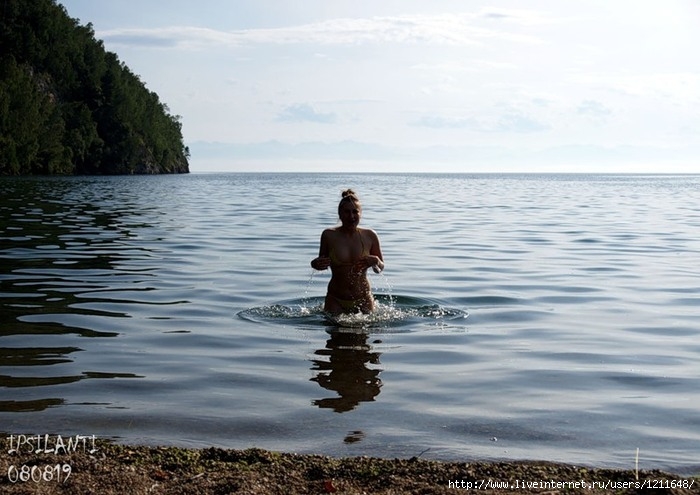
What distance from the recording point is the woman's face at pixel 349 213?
11.9 meters

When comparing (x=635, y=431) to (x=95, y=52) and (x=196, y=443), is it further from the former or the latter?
(x=95, y=52)

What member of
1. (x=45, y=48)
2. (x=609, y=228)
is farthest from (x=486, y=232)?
(x=45, y=48)

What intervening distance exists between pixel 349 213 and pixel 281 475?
6.68 meters

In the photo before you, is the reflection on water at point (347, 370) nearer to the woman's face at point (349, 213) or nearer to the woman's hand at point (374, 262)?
the woman's hand at point (374, 262)

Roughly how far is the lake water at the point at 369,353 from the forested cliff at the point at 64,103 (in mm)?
79559

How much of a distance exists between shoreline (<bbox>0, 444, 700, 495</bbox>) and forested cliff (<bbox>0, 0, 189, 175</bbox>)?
8993 centimetres

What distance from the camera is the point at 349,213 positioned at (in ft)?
39.0

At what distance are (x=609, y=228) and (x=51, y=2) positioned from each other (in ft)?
348

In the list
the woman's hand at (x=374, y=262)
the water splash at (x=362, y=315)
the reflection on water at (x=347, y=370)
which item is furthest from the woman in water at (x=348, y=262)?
the reflection on water at (x=347, y=370)

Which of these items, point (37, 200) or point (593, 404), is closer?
point (593, 404)

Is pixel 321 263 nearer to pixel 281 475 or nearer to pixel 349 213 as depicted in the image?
pixel 349 213

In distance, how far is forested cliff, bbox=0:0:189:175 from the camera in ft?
313

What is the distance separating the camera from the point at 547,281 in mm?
16078

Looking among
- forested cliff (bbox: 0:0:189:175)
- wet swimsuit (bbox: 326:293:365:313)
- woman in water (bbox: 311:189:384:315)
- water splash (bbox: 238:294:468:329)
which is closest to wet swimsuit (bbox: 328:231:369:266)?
woman in water (bbox: 311:189:384:315)
